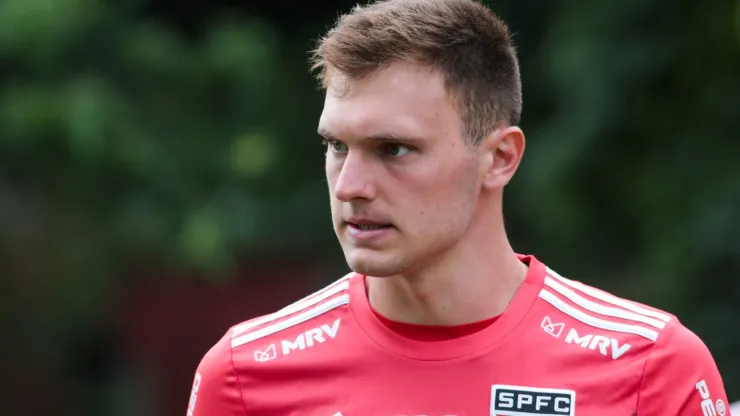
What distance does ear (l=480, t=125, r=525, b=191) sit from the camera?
11.3 feet

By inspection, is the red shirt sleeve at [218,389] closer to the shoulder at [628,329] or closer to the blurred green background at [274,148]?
the shoulder at [628,329]

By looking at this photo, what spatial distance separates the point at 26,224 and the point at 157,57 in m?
1.71

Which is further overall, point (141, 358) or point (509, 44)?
point (141, 358)

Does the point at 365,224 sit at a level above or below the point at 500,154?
below

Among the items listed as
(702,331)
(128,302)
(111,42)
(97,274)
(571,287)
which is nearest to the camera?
(571,287)

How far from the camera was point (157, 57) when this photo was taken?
6992 millimetres

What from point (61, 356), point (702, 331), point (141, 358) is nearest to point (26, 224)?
point (61, 356)

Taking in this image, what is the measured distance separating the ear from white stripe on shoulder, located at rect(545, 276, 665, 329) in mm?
313

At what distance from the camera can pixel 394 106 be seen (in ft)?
10.7

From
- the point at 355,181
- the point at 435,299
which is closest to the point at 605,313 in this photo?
the point at 435,299

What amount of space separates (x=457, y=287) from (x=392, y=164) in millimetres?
405

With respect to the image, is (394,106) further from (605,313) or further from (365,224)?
(605,313)

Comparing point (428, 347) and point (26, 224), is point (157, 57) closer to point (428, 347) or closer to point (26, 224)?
point (26, 224)

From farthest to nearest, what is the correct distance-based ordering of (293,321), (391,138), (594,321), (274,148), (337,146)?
1. (274,148)
2. (293,321)
3. (594,321)
4. (337,146)
5. (391,138)
